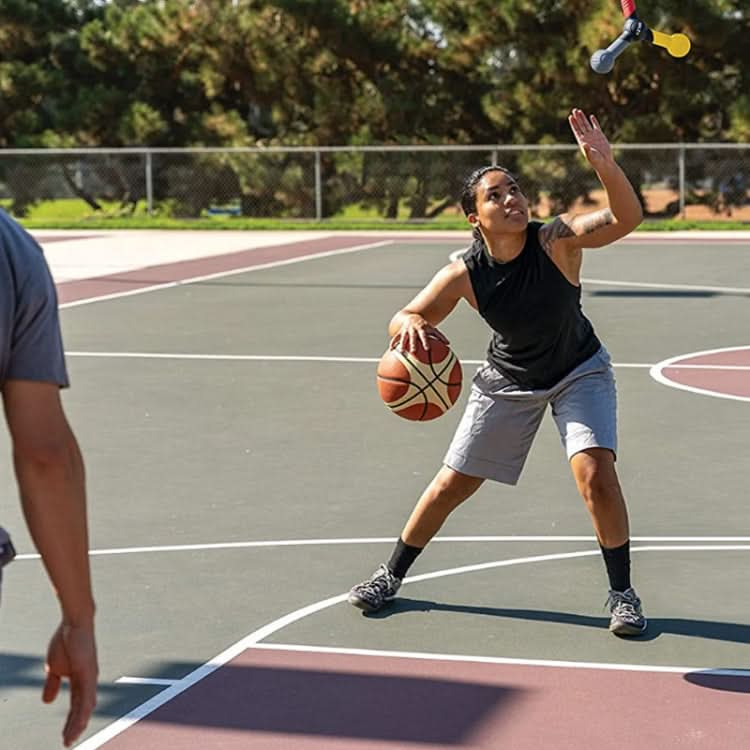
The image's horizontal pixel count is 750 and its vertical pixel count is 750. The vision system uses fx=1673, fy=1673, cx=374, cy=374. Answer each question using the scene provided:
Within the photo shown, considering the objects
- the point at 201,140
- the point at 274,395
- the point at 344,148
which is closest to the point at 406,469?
the point at 274,395

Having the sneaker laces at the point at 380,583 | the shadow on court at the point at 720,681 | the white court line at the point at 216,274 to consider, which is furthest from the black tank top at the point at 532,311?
the white court line at the point at 216,274

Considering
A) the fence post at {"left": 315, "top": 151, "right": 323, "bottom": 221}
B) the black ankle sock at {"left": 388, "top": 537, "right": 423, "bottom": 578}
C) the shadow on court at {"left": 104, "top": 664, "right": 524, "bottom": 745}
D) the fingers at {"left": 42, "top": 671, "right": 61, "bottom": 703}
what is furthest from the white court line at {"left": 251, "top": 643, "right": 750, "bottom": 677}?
the fence post at {"left": 315, "top": 151, "right": 323, "bottom": 221}

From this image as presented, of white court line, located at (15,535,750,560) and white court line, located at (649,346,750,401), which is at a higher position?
white court line, located at (15,535,750,560)

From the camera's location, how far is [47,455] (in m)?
3.00

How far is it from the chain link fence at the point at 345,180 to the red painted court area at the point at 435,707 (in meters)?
27.4

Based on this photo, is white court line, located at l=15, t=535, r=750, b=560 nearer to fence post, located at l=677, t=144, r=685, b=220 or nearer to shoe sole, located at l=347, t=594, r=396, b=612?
shoe sole, located at l=347, t=594, r=396, b=612

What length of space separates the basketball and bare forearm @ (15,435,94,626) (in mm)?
3699

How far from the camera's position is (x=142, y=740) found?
5320 millimetres

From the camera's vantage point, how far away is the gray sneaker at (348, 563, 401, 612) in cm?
678

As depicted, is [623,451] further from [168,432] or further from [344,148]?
[344,148]

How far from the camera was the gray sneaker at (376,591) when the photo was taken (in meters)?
6.78

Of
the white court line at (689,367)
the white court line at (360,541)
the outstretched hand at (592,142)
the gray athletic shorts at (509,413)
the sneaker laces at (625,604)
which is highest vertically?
the outstretched hand at (592,142)

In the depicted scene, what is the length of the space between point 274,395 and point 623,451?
3.35 m

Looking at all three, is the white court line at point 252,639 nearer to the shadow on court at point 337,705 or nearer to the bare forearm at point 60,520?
the shadow on court at point 337,705
